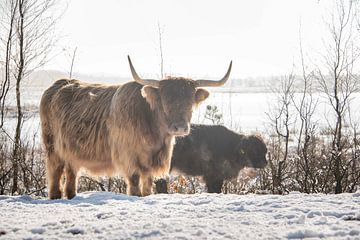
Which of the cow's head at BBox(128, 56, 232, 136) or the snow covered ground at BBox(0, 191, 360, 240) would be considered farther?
the cow's head at BBox(128, 56, 232, 136)

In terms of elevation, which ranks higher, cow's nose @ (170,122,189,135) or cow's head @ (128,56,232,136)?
cow's head @ (128,56,232,136)

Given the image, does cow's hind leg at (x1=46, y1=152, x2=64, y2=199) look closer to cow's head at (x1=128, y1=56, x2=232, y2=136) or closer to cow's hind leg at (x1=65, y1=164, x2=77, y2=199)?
cow's hind leg at (x1=65, y1=164, x2=77, y2=199)

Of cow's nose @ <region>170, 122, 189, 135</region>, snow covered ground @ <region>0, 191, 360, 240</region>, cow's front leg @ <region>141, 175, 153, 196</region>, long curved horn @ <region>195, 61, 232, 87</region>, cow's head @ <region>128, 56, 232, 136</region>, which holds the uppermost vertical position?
long curved horn @ <region>195, 61, 232, 87</region>

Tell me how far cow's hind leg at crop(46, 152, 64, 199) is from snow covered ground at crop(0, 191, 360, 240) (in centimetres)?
247

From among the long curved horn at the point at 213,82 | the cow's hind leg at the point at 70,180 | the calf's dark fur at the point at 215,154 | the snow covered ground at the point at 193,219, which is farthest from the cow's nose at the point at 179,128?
the calf's dark fur at the point at 215,154

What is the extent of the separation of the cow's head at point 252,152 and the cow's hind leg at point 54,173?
5.03 m

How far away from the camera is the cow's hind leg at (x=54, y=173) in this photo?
5828mm

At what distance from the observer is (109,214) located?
2783mm

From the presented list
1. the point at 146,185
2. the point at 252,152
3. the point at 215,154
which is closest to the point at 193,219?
the point at 146,185

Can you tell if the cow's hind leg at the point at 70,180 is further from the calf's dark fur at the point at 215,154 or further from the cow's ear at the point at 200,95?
the calf's dark fur at the point at 215,154

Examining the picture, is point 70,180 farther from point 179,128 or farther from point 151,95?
point 179,128

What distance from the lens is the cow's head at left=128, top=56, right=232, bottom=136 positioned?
5215 millimetres

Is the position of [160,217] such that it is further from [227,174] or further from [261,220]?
[227,174]

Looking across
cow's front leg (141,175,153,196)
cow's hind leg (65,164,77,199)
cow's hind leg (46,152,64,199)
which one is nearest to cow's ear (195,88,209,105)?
cow's front leg (141,175,153,196)
